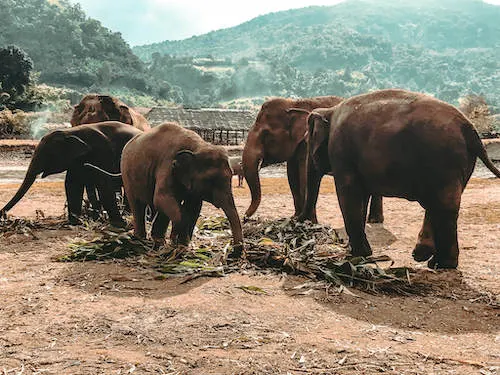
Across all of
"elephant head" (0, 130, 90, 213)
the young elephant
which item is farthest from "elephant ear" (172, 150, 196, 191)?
"elephant head" (0, 130, 90, 213)

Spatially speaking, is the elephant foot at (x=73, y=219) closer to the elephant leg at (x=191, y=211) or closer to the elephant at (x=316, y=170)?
the elephant leg at (x=191, y=211)

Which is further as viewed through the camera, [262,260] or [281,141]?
[281,141]

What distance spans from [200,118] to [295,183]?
40.9m

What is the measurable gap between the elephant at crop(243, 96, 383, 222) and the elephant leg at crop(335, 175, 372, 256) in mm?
3711

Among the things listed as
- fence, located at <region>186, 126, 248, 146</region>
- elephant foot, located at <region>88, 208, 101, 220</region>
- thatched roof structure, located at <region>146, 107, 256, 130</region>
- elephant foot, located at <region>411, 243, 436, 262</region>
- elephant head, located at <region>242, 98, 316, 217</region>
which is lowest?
fence, located at <region>186, 126, 248, 146</region>

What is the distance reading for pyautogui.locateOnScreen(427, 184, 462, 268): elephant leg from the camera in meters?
6.95

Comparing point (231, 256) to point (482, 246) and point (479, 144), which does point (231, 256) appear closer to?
point (479, 144)

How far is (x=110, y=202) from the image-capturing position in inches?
401

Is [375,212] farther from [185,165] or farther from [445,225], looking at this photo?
[185,165]

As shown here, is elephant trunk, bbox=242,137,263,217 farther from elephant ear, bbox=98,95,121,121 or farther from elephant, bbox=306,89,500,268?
elephant ear, bbox=98,95,121,121

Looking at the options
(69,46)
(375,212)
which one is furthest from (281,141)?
(69,46)

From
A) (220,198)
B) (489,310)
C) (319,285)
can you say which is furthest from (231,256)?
(489,310)

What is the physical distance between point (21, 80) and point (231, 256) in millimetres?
62087

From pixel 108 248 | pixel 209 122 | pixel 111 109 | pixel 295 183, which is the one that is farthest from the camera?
pixel 209 122
